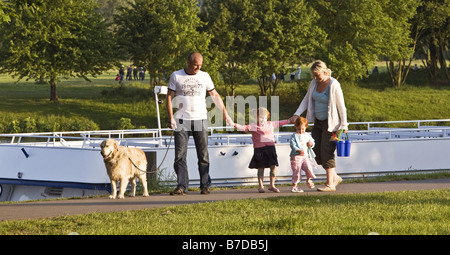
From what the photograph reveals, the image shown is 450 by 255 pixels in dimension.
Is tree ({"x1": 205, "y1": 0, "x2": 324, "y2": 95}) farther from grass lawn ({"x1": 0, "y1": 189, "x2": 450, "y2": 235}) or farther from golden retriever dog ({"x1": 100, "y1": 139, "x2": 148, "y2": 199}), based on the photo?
grass lawn ({"x1": 0, "y1": 189, "x2": 450, "y2": 235})

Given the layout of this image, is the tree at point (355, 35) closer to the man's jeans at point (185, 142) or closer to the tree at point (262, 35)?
the tree at point (262, 35)

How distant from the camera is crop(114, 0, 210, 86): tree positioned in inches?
2096

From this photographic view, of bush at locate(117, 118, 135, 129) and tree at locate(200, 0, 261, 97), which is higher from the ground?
tree at locate(200, 0, 261, 97)

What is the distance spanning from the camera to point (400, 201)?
37.0 ft

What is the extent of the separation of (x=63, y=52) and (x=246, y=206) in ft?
153

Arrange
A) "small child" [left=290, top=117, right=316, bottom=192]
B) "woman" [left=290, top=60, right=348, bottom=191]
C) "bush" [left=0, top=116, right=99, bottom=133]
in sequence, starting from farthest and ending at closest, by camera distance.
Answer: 1. "bush" [left=0, top=116, right=99, bottom=133]
2. "small child" [left=290, top=117, right=316, bottom=192]
3. "woman" [left=290, top=60, right=348, bottom=191]

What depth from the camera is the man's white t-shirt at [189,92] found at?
12492 mm

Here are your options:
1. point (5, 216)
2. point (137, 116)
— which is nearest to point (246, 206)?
point (5, 216)

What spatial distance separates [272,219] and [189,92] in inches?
152

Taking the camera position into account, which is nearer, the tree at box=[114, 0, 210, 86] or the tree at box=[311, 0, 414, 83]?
the tree at box=[114, 0, 210, 86]

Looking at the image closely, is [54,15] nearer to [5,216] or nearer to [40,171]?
[40,171]

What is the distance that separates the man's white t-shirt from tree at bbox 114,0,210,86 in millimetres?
39487

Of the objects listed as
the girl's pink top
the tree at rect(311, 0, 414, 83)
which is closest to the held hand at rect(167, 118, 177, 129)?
the girl's pink top

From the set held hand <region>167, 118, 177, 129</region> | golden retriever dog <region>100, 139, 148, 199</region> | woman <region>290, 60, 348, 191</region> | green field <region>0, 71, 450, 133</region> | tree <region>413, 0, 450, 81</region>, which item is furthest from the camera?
tree <region>413, 0, 450, 81</region>
